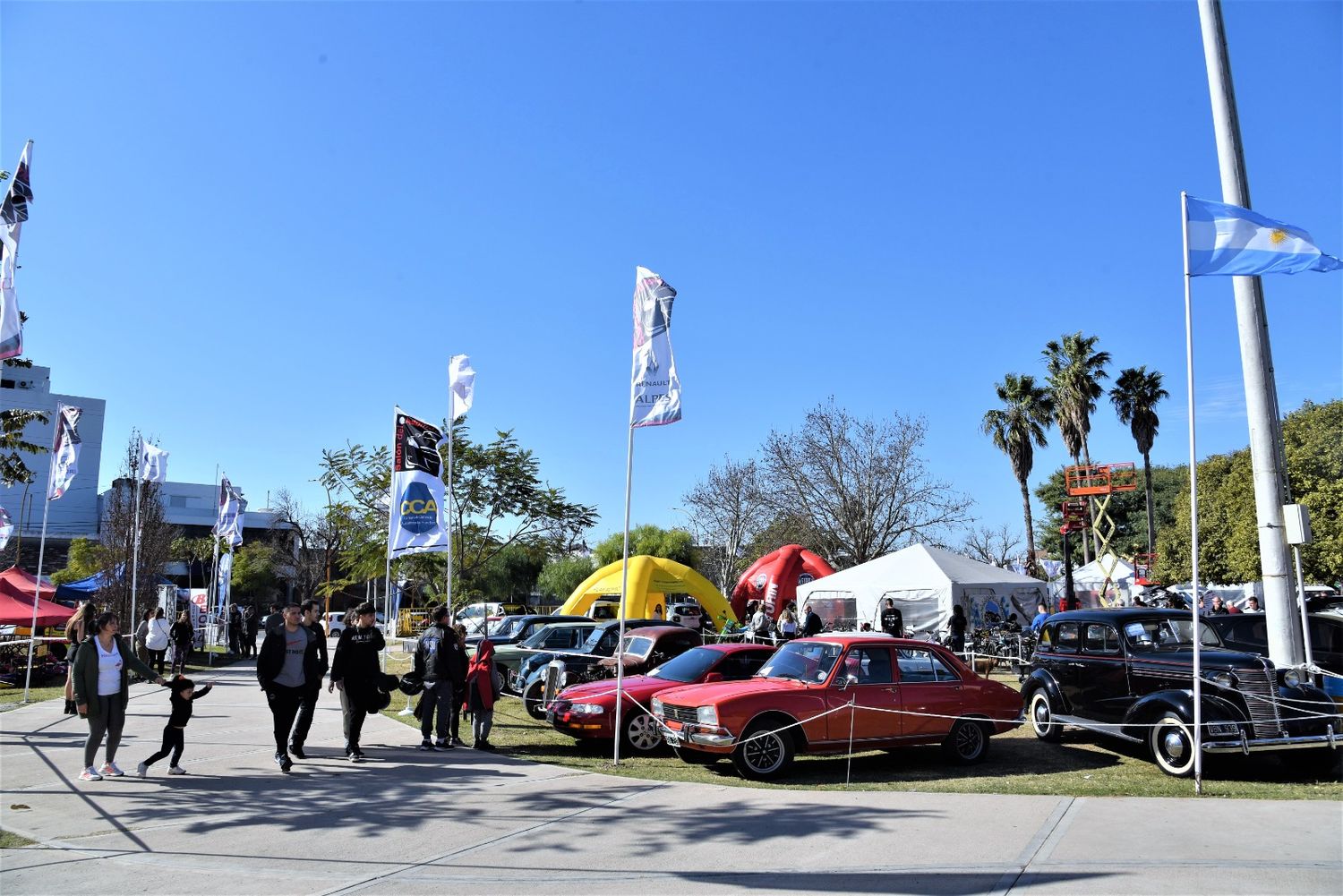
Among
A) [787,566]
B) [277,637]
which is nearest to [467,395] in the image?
[277,637]

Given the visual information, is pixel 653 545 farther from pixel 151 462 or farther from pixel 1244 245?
pixel 1244 245

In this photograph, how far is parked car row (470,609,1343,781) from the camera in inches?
379

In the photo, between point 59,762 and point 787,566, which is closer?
point 59,762

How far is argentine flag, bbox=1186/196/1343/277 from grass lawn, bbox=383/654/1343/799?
5206 mm

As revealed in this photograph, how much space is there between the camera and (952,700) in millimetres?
10633

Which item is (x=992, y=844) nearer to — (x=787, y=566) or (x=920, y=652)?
(x=920, y=652)

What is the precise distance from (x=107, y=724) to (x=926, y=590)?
69.1 feet

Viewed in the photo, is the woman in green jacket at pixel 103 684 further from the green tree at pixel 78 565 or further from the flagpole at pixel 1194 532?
the green tree at pixel 78 565

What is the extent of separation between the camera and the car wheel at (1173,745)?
31.4 ft

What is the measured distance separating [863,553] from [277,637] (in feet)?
105

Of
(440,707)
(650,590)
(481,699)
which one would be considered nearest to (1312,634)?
(481,699)

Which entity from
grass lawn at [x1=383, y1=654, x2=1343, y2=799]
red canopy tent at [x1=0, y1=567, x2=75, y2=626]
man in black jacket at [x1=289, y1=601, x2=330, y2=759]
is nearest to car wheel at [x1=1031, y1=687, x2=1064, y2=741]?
grass lawn at [x1=383, y1=654, x2=1343, y2=799]

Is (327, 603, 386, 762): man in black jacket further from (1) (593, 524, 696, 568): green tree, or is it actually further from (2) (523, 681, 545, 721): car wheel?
(1) (593, 524, 696, 568): green tree

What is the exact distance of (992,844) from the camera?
22.5 feet
